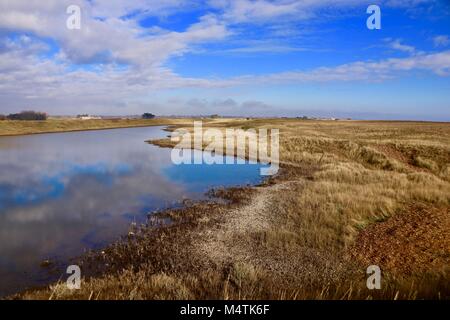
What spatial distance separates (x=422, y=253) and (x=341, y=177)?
44.9 ft

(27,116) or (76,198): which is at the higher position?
(27,116)

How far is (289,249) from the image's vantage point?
1162 cm

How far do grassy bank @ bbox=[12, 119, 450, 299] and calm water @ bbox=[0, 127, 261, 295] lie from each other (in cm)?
143

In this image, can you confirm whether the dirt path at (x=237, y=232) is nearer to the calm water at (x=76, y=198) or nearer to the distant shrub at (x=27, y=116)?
the calm water at (x=76, y=198)

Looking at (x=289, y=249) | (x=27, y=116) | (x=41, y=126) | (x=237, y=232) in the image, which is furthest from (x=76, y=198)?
(x=27, y=116)

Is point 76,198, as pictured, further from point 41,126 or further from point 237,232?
point 41,126

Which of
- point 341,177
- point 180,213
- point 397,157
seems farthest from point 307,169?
point 180,213

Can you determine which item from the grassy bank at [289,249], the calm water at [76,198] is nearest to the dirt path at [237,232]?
the grassy bank at [289,249]

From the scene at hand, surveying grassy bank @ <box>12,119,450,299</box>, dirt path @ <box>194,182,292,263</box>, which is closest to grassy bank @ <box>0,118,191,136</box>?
dirt path @ <box>194,182,292,263</box>

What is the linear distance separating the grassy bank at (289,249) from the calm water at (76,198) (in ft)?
4.68

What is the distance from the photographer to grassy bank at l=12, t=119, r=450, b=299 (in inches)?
292

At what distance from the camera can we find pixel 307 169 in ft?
94.6

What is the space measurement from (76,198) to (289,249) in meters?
13.1
